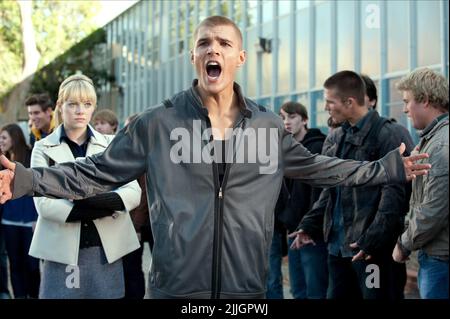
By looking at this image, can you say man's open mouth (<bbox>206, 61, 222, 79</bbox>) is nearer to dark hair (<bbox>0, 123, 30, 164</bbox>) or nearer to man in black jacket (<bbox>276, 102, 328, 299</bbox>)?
man in black jacket (<bbox>276, 102, 328, 299</bbox>)

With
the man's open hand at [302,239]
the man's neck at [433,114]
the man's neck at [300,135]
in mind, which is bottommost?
the man's open hand at [302,239]

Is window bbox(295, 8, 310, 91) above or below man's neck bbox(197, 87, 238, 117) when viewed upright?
above

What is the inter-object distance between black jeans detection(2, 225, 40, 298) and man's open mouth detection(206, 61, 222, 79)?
3726mm

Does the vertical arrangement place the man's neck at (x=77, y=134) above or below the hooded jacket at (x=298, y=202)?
above

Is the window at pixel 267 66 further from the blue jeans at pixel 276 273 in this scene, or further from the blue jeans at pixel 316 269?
the blue jeans at pixel 316 269

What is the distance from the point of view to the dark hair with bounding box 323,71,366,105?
165 inches

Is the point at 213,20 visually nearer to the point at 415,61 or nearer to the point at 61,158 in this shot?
the point at 61,158

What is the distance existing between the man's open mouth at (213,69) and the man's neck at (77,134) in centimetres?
135

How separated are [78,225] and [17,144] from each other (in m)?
2.67

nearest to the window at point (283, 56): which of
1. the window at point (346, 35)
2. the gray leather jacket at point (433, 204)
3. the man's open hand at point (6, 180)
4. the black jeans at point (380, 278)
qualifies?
the window at point (346, 35)

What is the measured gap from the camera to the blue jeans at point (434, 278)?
3.23 metres

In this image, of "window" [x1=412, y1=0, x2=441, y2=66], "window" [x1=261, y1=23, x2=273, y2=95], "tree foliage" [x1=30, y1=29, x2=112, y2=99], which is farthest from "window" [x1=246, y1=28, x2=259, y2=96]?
"tree foliage" [x1=30, y1=29, x2=112, y2=99]
